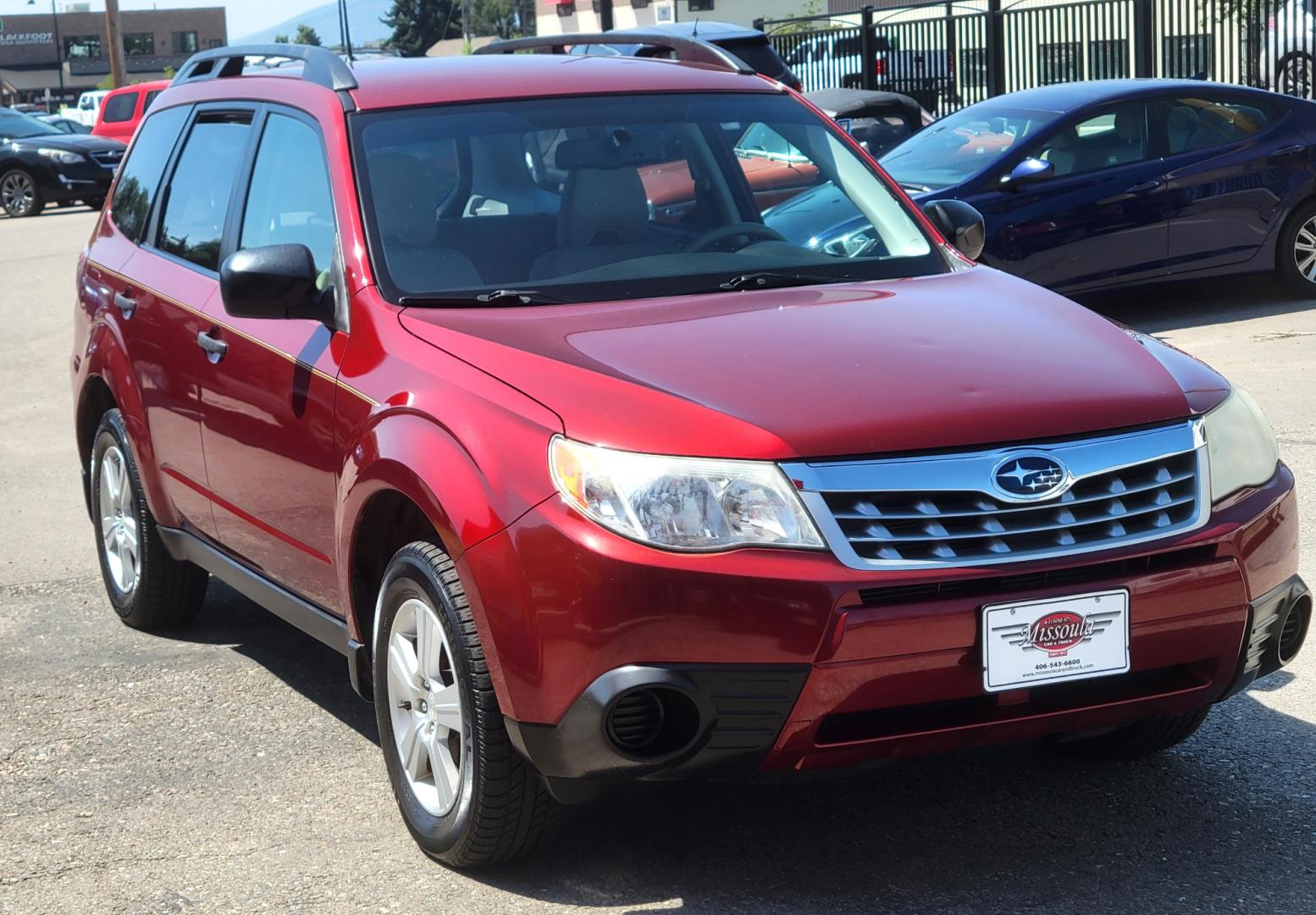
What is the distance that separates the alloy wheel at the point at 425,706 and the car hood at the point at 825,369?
0.59 meters

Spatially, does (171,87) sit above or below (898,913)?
above

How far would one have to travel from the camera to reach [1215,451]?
3.52m

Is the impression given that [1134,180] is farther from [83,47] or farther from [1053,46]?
[83,47]

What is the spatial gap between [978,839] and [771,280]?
1.40 meters

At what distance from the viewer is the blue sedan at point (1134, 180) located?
10945 mm

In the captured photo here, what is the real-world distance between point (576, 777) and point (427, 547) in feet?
2.03

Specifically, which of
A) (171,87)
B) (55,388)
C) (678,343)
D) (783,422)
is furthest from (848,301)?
(55,388)

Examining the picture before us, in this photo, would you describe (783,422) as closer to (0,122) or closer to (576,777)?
(576,777)

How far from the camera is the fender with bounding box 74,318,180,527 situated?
17.8ft

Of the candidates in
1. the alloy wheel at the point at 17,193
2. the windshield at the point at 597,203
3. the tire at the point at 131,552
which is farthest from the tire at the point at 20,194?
the windshield at the point at 597,203

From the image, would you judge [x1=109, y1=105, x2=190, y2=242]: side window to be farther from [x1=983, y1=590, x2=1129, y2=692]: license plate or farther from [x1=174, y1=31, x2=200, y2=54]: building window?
[x1=174, y1=31, x2=200, y2=54]: building window

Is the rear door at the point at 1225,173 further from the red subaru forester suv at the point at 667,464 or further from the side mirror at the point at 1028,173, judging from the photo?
the red subaru forester suv at the point at 667,464

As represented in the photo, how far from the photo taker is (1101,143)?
1129cm

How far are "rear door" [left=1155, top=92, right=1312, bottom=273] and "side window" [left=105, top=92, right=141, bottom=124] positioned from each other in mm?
23848
